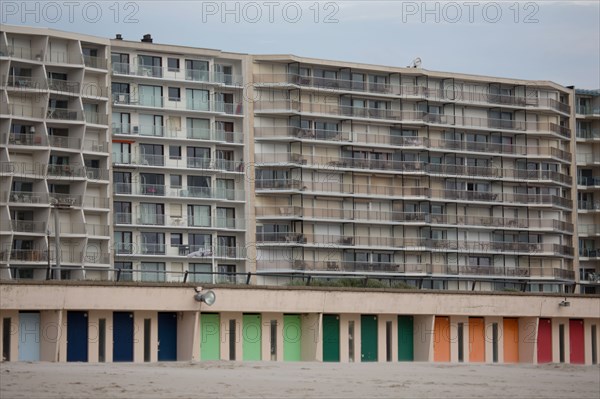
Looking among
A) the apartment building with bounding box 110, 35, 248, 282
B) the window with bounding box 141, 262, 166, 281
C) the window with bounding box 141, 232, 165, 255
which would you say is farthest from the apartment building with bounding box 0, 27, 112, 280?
the window with bounding box 141, 232, 165, 255

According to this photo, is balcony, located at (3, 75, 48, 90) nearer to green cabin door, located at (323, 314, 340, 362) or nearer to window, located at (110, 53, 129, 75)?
window, located at (110, 53, 129, 75)

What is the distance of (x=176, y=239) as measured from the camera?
368 feet

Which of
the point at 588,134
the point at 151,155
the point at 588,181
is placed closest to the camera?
the point at 151,155

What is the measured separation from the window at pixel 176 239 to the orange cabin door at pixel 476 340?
4164cm

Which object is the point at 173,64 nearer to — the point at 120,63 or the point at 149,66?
the point at 149,66

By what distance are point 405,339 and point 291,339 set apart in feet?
25.9

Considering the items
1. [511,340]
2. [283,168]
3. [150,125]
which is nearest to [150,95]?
[150,125]

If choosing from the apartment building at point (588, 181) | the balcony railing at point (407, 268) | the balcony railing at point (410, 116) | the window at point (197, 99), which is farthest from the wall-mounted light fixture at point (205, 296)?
the apartment building at point (588, 181)

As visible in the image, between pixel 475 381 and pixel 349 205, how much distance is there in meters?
66.0

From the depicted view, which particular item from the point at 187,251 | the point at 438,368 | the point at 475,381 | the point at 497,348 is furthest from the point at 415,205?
the point at 475,381

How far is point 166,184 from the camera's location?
111750 millimetres

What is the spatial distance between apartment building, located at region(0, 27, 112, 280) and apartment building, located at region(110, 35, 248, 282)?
69.2 inches

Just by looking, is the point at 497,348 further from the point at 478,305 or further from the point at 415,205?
the point at 415,205

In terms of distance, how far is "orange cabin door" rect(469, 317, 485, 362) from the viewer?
246ft
